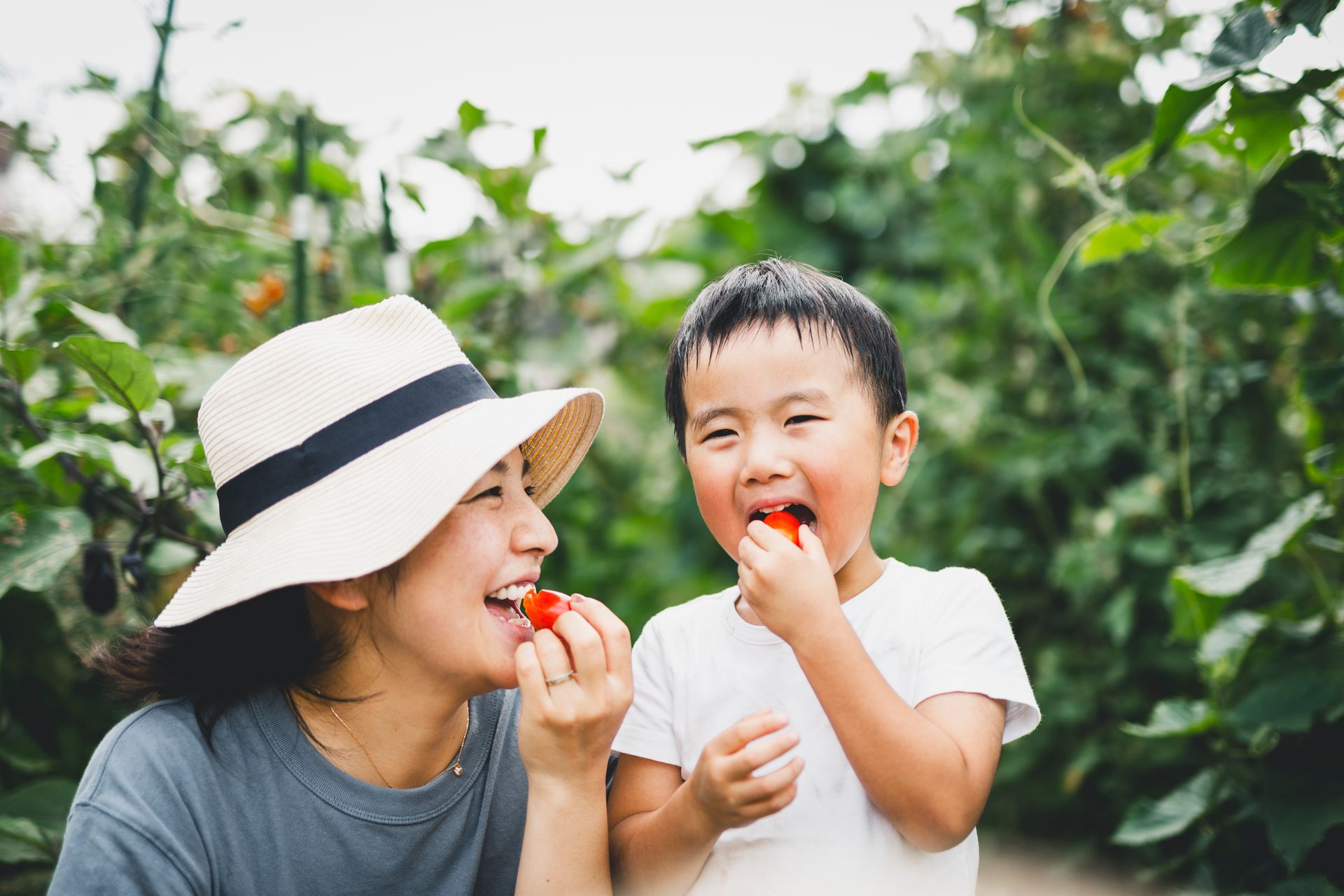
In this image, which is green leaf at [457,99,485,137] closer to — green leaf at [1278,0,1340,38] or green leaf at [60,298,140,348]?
green leaf at [60,298,140,348]

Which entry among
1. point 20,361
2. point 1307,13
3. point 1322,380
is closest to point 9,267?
point 20,361

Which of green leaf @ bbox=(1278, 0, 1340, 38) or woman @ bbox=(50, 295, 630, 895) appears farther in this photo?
green leaf @ bbox=(1278, 0, 1340, 38)

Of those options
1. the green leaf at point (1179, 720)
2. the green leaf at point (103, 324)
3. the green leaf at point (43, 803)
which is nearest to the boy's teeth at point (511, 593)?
the green leaf at point (103, 324)

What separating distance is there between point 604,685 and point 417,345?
0.58 metres

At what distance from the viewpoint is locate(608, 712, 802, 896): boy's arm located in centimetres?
117

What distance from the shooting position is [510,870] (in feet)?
5.05

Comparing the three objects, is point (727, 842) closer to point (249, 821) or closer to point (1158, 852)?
point (249, 821)

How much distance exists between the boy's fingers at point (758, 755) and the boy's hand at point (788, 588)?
0.14m

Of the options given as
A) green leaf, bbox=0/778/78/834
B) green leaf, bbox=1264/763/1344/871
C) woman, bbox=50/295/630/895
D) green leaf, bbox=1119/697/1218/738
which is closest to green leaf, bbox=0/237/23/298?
woman, bbox=50/295/630/895

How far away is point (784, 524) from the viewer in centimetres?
136

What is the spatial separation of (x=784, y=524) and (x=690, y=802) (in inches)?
15.5

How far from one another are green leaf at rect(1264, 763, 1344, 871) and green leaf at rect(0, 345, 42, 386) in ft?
7.45

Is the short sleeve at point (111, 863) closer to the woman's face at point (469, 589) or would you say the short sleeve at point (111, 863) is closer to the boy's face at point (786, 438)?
the woman's face at point (469, 589)

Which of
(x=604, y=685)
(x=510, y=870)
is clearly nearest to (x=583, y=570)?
(x=510, y=870)
